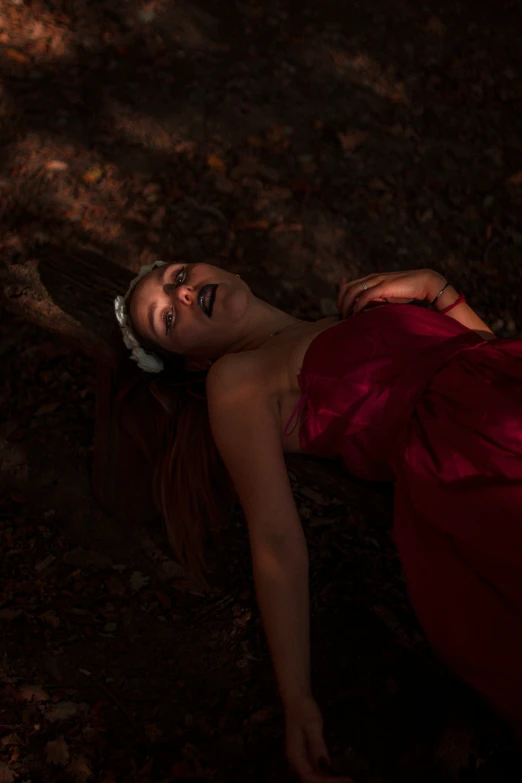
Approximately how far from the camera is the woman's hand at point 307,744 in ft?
7.16

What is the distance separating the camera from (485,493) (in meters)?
2.29

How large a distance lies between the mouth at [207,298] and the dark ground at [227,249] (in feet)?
3.39

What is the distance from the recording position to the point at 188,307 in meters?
2.96

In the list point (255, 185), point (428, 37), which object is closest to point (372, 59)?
point (428, 37)

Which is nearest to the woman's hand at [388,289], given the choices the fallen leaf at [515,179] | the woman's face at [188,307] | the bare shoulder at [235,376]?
the woman's face at [188,307]

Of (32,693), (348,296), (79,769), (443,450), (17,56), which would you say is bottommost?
(32,693)

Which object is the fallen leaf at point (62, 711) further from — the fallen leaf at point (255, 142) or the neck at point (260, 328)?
the fallen leaf at point (255, 142)

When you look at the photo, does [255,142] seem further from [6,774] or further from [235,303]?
[6,774]

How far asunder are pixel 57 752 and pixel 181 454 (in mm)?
1238

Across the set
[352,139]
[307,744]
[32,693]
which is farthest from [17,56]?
[307,744]

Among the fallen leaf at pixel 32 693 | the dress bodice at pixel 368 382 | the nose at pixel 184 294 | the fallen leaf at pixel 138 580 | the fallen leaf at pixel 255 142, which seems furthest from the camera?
the fallen leaf at pixel 255 142

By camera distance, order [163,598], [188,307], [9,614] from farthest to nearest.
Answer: [163,598] → [9,614] → [188,307]

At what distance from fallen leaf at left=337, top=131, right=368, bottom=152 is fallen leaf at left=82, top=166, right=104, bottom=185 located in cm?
163

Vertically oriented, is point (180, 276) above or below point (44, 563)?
above
